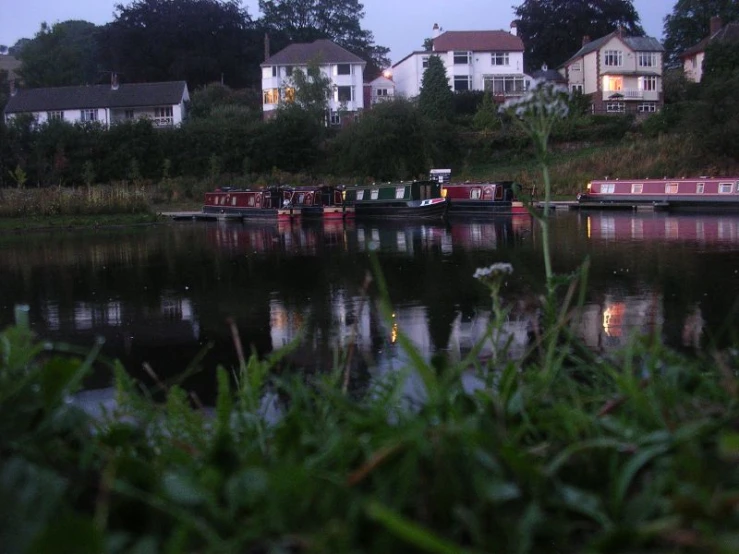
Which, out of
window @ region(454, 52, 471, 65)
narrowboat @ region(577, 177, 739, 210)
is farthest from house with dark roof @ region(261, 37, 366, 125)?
narrowboat @ region(577, 177, 739, 210)

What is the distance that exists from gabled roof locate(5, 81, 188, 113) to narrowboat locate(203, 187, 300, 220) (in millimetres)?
32089

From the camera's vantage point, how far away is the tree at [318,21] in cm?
9950

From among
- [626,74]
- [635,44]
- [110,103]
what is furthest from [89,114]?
[635,44]

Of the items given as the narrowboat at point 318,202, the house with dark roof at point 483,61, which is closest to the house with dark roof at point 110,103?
the house with dark roof at point 483,61

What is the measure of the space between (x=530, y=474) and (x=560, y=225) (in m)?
34.1

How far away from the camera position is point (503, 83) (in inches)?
3238

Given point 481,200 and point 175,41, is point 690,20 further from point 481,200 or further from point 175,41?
point 481,200

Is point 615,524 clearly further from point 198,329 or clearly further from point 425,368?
point 198,329

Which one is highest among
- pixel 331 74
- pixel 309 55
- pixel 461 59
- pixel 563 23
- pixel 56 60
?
pixel 563 23

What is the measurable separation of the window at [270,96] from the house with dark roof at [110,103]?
7.64 meters

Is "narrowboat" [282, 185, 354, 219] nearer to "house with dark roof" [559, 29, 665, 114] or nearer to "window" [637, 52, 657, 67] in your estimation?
"house with dark roof" [559, 29, 665, 114]

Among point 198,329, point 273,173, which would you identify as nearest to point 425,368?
point 198,329

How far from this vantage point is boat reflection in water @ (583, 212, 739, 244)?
2764 cm

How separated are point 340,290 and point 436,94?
189 ft
